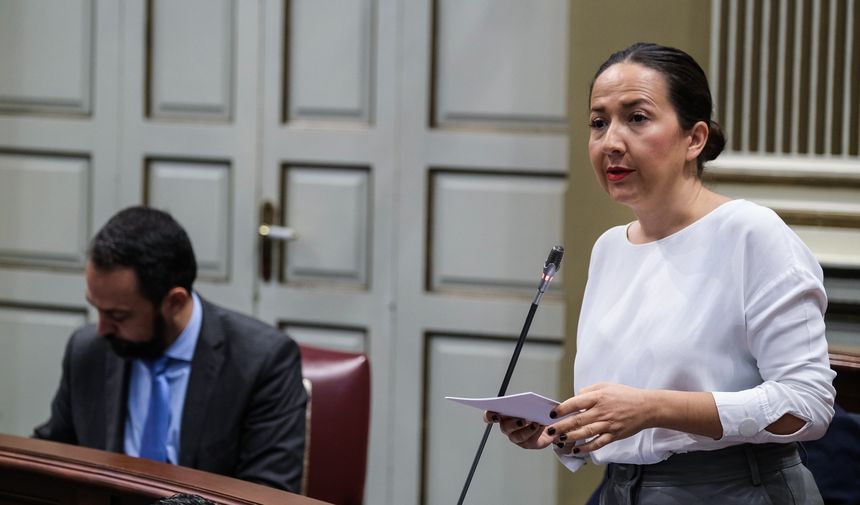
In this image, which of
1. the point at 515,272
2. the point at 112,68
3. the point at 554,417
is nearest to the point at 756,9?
the point at 515,272

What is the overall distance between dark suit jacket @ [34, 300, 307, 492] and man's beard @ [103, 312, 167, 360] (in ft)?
0.19

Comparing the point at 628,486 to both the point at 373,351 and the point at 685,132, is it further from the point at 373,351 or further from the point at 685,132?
the point at 373,351

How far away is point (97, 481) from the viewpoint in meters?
→ 1.78

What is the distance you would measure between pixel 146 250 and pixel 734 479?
1.25 metres

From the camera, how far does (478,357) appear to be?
3545 millimetres

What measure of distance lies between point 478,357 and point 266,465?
4.54 feet

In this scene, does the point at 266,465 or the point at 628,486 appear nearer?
the point at 628,486

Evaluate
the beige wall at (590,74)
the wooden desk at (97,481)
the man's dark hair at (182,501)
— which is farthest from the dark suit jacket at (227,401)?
the beige wall at (590,74)

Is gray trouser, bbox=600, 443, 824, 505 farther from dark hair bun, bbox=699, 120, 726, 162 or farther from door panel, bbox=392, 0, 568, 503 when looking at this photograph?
door panel, bbox=392, 0, 568, 503

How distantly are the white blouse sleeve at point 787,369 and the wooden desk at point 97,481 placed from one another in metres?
0.61

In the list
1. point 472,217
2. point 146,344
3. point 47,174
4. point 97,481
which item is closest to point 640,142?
point 97,481

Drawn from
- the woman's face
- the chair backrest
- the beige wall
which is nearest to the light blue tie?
the chair backrest

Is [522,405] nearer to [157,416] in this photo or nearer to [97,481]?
[97,481]

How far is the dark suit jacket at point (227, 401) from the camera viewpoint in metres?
2.26
